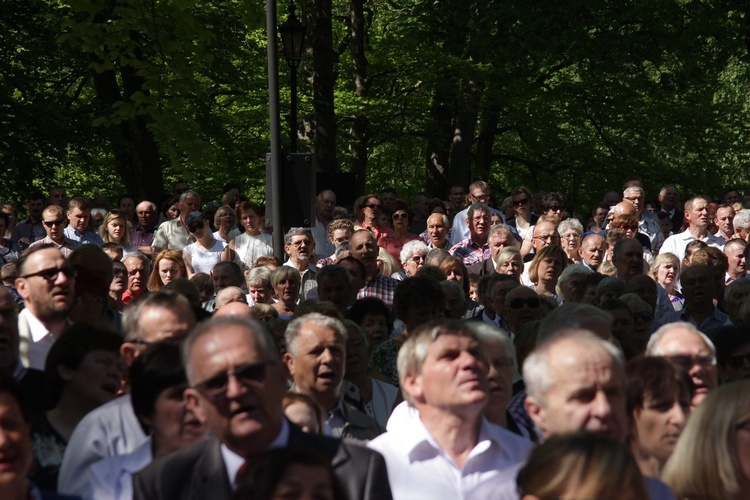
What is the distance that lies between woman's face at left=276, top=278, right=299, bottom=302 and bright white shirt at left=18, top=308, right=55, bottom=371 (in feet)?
11.3

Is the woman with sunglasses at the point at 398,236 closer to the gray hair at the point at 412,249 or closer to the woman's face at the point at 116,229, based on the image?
the gray hair at the point at 412,249

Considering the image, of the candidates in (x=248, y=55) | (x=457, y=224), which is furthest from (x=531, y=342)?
(x=248, y=55)

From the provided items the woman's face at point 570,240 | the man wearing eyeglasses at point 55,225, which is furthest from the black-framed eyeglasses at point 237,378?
the woman's face at point 570,240

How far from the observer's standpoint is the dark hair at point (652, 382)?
544 centimetres

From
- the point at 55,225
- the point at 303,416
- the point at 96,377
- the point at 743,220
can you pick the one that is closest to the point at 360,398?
the point at 303,416

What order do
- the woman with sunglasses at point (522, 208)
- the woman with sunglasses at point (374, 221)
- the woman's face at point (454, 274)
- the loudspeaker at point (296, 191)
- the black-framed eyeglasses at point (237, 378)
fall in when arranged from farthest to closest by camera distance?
the woman with sunglasses at point (522, 208) < the woman with sunglasses at point (374, 221) < the loudspeaker at point (296, 191) < the woman's face at point (454, 274) < the black-framed eyeglasses at point (237, 378)

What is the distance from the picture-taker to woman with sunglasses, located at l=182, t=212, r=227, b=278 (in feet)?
46.5

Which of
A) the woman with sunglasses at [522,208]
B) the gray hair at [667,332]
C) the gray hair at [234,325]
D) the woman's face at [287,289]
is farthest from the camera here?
the woman with sunglasses at [522,208]

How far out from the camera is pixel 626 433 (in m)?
5.19

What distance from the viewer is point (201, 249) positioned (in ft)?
47.0

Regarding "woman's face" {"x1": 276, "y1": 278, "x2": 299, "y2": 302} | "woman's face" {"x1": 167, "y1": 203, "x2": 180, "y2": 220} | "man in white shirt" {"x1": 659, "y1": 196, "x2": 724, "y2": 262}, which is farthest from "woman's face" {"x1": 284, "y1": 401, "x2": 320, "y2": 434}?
"woman's face" {"x1": 167, "y1": 203, "x2": 180, "y2": 220}

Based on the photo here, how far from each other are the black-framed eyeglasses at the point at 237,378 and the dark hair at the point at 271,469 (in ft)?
2.25

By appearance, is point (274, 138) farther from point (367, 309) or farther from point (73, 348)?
point (73, 348)

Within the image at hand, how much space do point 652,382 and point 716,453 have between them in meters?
1.07
